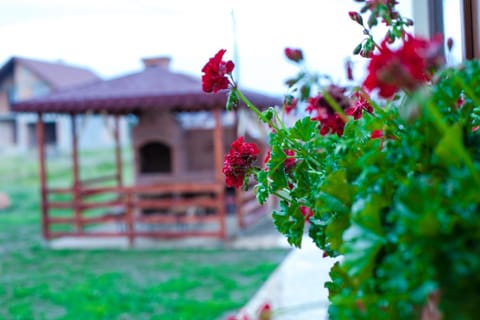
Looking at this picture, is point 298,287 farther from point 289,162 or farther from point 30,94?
point 30,94

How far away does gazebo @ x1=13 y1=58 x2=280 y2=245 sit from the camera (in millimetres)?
6801

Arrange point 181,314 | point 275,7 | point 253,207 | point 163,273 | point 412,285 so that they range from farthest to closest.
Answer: point 253,207
point 163,273
point 181,314
point 275,7
point 412,285

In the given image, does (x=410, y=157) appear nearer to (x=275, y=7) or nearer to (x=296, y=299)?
(x=275, y=7)

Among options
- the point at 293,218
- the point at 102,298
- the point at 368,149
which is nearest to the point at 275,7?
the point at 293,218

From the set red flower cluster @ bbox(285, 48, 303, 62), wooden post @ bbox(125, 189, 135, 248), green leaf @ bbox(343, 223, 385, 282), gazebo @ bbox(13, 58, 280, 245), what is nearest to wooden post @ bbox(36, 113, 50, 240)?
gazebo @ bbox(13, 58, 280, 245)

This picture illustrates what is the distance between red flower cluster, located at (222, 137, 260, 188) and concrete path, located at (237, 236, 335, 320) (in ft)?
6.31

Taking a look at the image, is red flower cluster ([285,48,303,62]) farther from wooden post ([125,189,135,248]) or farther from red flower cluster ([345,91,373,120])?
wooden post ([125,189,135,248])

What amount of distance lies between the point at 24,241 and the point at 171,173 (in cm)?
218

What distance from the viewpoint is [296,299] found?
3.44 metres

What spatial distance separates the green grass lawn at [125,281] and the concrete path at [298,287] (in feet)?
0.60

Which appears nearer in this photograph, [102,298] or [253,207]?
[102,298]

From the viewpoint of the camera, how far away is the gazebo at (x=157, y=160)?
680cm

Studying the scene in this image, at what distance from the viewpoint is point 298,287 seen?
3.71m

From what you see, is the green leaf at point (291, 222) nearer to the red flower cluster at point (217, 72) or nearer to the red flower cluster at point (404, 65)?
the red flower cluster at point (217, 72)
